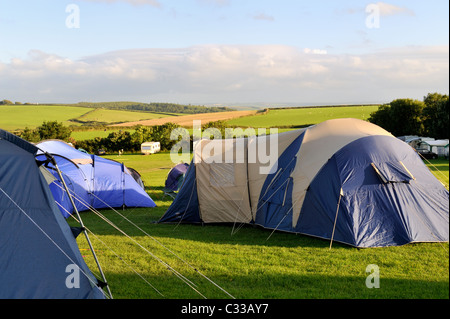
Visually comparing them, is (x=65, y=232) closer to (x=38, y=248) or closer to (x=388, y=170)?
(x=38, y=248)

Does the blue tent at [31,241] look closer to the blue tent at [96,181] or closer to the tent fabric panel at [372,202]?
the tent fabric panel at [372,202]

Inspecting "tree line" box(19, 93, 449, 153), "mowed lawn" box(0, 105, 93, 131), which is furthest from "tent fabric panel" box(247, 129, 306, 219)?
"mowed lawn" box(0, 105, 93, 131)

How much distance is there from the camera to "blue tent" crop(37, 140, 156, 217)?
559 inches

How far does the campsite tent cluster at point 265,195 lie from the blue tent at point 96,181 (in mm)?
45

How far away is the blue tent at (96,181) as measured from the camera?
14.2 meters

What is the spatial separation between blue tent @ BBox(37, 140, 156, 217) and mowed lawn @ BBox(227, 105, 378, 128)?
43.2m

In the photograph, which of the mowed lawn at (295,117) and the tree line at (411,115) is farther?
the mowed lawn at (295,117)

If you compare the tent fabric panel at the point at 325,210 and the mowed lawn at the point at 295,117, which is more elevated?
the mowed lawn at the point at 295,117

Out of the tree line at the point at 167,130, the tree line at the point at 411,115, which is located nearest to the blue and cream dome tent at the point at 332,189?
the tree line at the point at 167,130

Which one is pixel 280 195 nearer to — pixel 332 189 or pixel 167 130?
pixel 332 189

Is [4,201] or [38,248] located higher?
[4,201]

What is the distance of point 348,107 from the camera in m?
81.2
